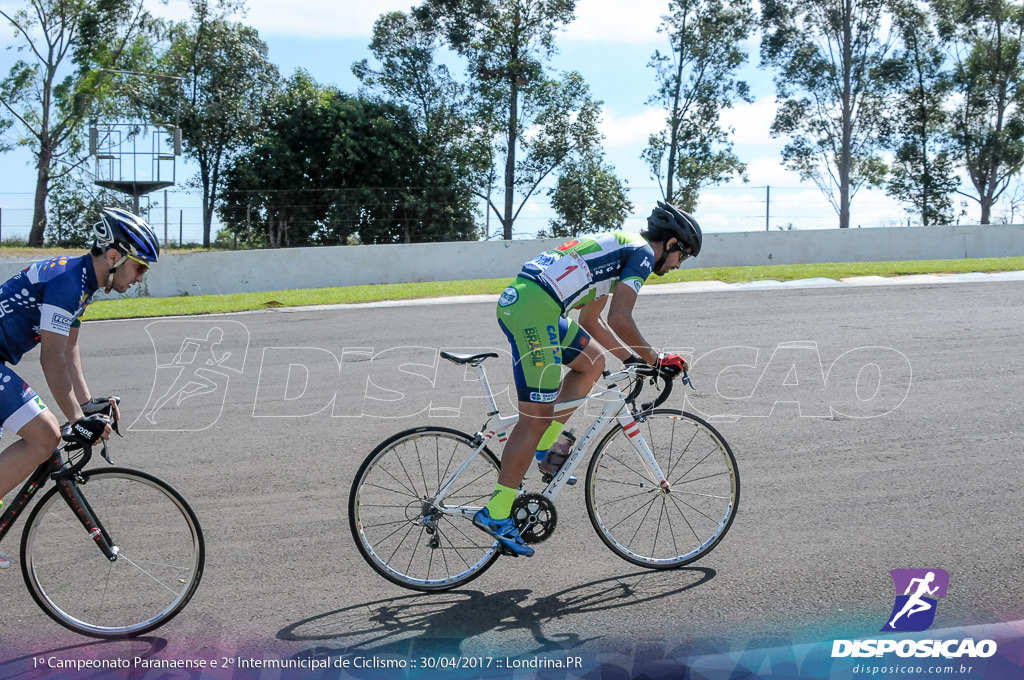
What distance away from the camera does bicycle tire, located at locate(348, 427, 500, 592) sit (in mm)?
4254

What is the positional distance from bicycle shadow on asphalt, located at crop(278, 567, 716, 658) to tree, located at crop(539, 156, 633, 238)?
2535 centimetres

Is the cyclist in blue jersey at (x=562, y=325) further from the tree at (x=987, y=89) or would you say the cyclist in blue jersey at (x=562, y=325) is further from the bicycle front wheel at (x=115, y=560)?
the tree at (x=987, y=89)

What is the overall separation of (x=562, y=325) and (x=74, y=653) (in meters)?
2.70

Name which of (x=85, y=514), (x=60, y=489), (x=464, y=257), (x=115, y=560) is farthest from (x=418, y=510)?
(x=464, y=257)

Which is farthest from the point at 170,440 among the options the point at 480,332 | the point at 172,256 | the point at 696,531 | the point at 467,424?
the point at 172,256

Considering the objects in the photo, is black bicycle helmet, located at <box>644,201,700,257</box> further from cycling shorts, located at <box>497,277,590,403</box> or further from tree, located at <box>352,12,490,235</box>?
tree, located at <box>352,12,490,235</box>

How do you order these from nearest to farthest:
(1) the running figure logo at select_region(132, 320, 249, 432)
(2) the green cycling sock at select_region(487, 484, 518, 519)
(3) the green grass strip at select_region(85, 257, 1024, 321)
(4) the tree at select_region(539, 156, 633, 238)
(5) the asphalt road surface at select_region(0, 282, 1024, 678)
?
(5) the asphalt road surface at select_region(0, 282, 1024, 678), (2) the green cycling sock at select_region(487, 484, 518, 519), (1) the running figure logo at select_region(132, 320, 249, 432), (3) the green grass strip at select_region(85, 257, 1024, 321), (4) the tree at select_region(539, 156, 633, 238)

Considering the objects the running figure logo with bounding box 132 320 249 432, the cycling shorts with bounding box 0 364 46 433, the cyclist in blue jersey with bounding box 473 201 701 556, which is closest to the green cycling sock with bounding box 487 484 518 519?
the cyclist in blue jersey with bounding box 473 201 701 556

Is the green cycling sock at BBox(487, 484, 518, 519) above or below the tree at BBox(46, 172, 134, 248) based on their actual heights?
below

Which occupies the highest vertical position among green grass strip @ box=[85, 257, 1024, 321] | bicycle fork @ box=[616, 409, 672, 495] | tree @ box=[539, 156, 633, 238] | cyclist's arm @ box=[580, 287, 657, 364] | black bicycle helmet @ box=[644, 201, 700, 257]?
tree @ box=[539, 156, 633, 238]

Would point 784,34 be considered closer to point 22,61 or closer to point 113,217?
point 22,61

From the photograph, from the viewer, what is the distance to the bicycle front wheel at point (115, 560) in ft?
12.6

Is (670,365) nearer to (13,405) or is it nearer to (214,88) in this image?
(13,405)

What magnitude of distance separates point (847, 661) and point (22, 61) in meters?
41.0
